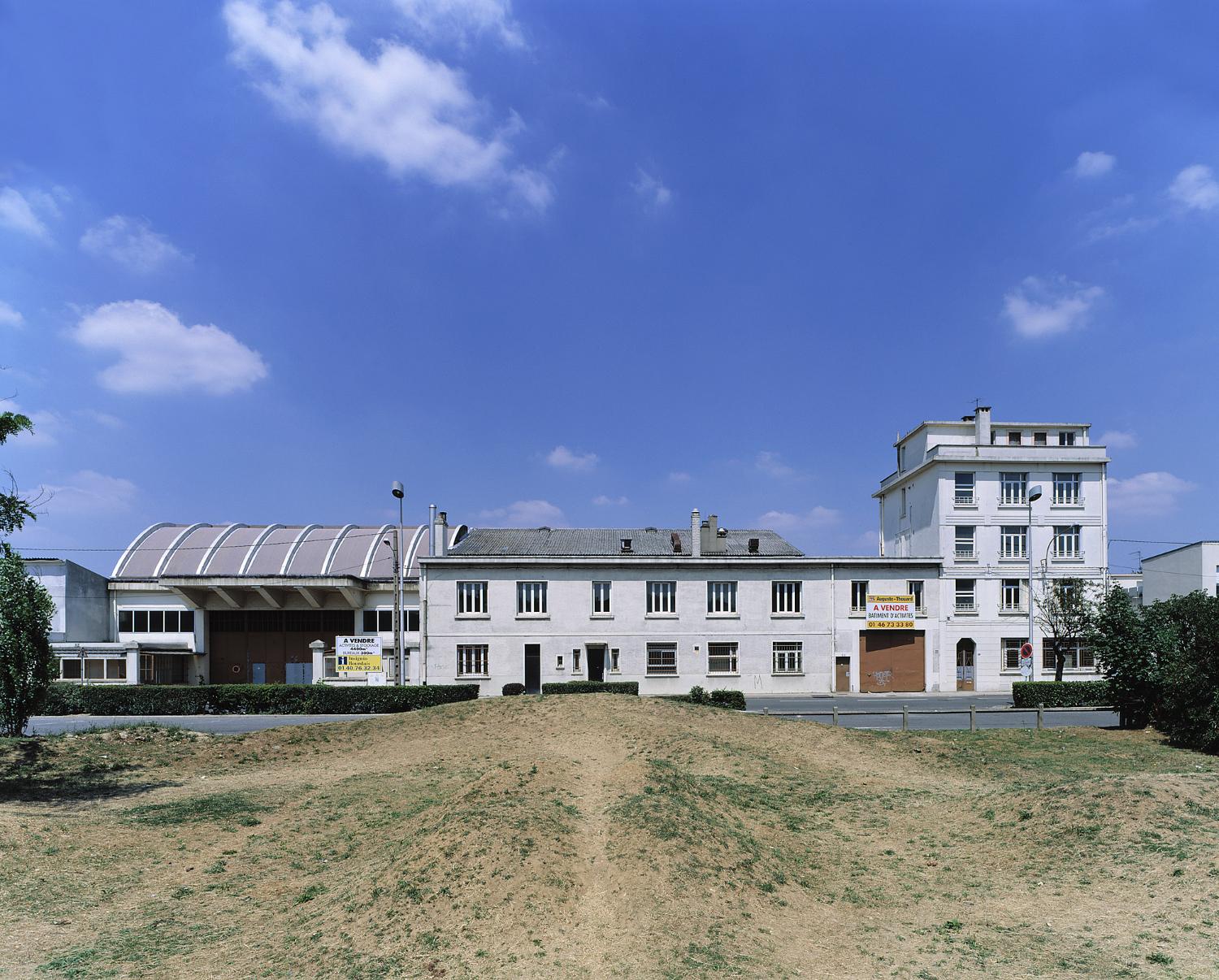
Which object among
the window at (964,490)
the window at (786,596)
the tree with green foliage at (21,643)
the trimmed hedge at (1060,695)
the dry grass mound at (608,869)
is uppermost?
the window at (964,490)

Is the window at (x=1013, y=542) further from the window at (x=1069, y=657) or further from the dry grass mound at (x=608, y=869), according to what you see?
the dry grass mound at (x=608, y=869)

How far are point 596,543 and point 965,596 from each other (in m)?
23.0

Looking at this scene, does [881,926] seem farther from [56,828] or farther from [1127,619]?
[1127,619]

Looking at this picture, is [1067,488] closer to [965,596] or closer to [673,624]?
[965,596]

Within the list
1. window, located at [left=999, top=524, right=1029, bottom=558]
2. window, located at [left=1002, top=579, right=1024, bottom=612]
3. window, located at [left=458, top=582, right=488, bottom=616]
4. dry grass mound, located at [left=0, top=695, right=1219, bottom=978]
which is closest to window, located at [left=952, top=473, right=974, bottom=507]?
window, located at [left=999, top=524, right=1029, bottom=558]

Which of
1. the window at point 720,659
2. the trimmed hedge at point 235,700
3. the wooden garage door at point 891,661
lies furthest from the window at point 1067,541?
the trimmed hedge at point 235,700

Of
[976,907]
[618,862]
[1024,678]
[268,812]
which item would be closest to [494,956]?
[618,862]

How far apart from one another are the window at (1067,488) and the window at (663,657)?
87.5ft

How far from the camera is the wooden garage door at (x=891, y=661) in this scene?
1748 inches

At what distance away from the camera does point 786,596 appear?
44406 mm

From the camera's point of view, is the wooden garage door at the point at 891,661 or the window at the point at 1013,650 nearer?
the wooden garage door at the point at 891,661

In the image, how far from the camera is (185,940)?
31.8 feet

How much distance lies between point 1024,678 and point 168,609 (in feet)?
171

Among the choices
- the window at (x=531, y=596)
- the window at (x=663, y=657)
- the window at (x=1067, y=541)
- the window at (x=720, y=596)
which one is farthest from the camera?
the window at (x=1067, y=541)
